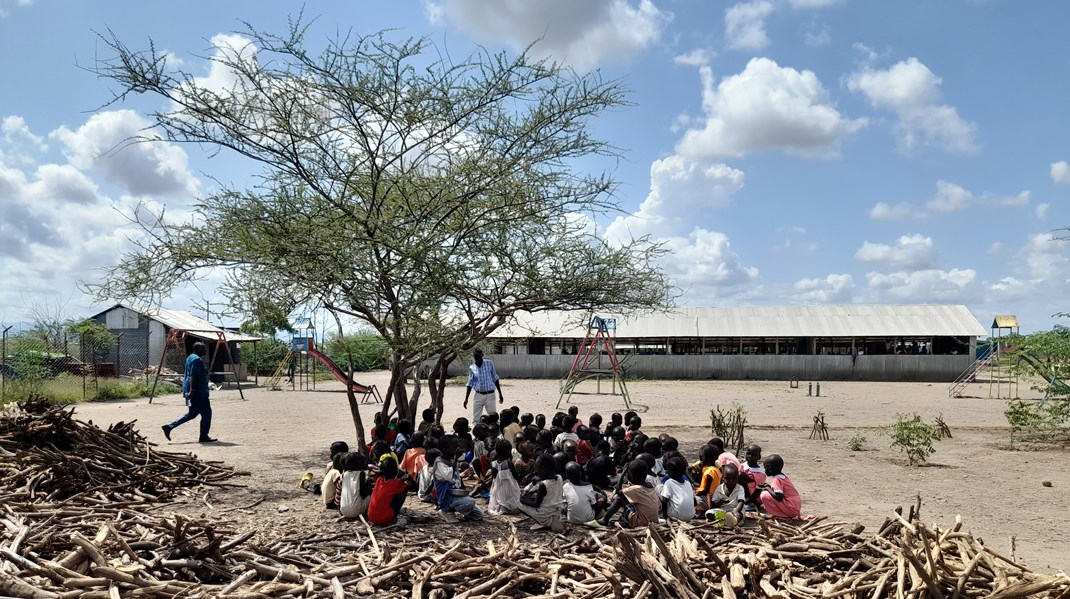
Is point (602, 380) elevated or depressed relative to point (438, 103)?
depressed

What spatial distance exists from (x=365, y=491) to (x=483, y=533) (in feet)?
4.22

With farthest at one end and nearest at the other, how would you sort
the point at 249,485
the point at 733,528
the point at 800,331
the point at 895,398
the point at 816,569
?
the point at 800,331 → the point at 895,398 → the point at 249,485 → the point at 733,528 → the point at 816,569

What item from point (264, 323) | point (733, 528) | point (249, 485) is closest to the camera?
point (733, 528)

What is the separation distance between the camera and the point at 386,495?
696 cm

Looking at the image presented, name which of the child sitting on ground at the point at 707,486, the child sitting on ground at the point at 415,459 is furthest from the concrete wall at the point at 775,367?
the child sitting on ground at the point at 707,486

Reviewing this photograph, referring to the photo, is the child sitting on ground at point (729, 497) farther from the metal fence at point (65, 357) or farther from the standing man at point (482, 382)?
the metal fence at point (65, 357)

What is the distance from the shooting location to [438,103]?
943cm

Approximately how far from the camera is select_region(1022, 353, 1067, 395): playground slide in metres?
13.8

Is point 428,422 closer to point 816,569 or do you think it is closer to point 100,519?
point 100,519

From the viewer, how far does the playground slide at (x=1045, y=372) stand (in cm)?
1384

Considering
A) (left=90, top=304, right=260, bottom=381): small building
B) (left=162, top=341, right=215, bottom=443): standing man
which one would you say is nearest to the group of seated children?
(left=162, top=341, right=215, bottom=443): standing man

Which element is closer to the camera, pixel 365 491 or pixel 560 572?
pixel 560 572

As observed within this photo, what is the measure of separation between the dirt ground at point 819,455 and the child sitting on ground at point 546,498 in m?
0.48

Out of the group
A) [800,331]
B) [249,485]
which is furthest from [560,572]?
[800,331]
